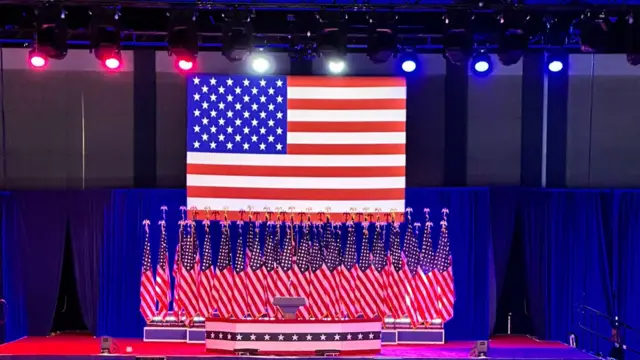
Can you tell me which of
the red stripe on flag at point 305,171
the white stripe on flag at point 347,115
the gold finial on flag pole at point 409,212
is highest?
the white stripe on flag at point 347,115

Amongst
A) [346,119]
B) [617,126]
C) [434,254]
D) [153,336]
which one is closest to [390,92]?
[346,119]

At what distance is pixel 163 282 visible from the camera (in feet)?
39.5

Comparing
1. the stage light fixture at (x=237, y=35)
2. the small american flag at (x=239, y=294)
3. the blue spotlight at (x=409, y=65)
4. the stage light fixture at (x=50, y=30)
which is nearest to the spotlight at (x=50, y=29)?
the stage light fixture at (x=50, y=30)

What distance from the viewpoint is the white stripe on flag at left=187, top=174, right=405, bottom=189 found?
1211 centimetres

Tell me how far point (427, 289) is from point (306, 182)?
94.0 inches

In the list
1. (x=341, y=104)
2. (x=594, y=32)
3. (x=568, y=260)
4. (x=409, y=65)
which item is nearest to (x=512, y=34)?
(x=594, y=32)

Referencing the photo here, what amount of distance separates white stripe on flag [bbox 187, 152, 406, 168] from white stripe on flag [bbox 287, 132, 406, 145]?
0.21 metres

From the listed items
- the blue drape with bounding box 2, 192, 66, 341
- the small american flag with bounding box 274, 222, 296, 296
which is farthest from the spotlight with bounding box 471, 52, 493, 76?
the blue drape with bounding box 2, 192, 66, 341

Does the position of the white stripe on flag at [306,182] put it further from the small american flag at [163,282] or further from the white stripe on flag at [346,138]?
the small american flag at [163,282]

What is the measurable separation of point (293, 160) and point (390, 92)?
5.83 ft

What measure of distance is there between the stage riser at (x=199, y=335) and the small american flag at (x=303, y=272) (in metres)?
1.40

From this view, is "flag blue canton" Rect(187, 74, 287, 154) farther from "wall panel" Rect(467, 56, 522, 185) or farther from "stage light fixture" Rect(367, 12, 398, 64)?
"wall panel" Rect(467, 56, 522, 185)

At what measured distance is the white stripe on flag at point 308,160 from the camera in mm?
12117

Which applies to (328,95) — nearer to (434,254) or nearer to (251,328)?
(434,254)
